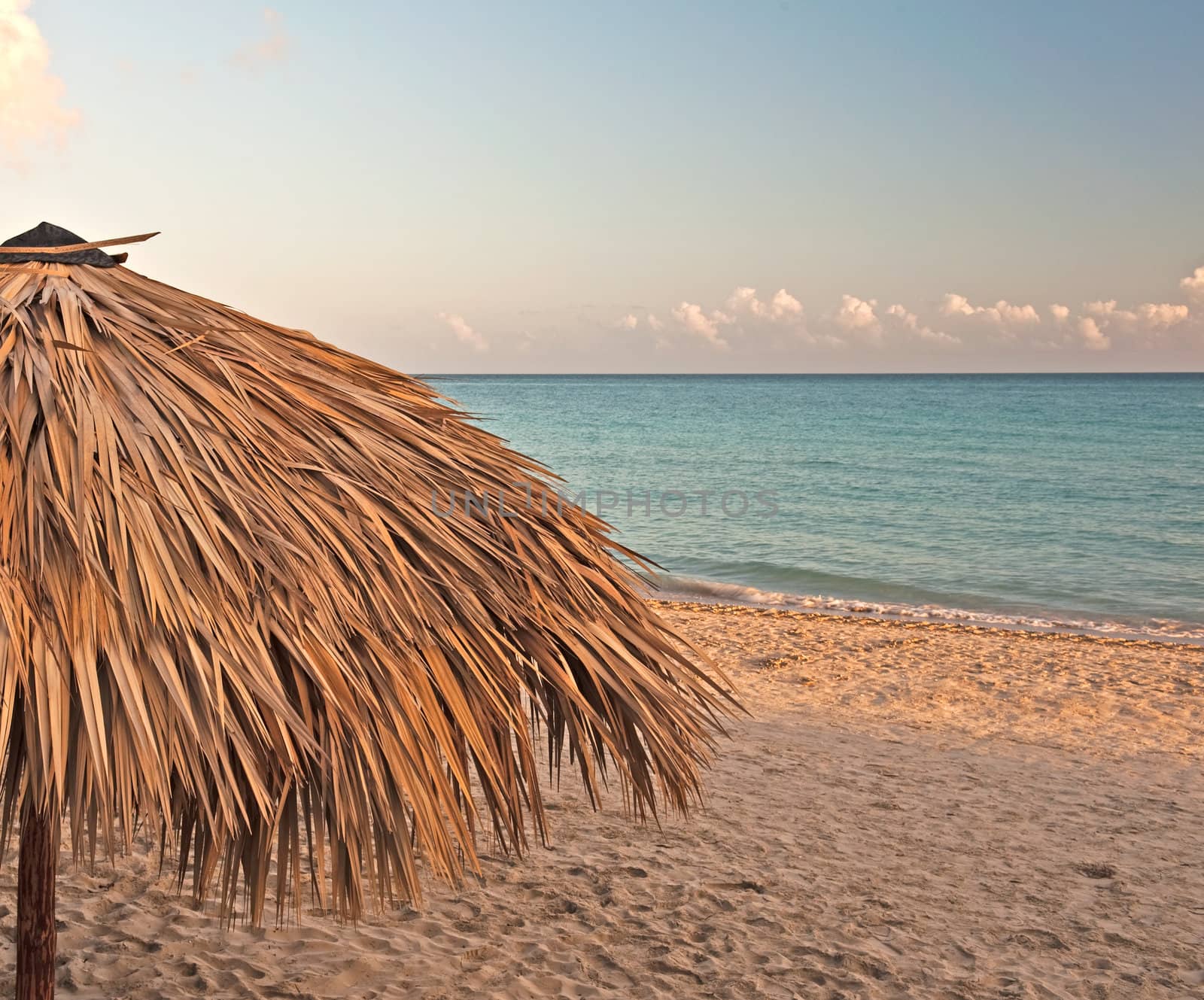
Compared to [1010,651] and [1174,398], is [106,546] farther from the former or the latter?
[1174,398]

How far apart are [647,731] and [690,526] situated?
15696 mm

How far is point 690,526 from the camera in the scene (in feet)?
58.7

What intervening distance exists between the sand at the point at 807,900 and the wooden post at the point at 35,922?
0.70 meters

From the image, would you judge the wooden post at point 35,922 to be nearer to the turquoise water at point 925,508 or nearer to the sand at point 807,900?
the sand at point 807,900

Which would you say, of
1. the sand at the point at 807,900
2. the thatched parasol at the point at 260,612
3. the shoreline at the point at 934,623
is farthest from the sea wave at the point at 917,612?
the thatched parasol at the point at 260,612

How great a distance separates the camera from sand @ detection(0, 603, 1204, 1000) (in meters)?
3.32

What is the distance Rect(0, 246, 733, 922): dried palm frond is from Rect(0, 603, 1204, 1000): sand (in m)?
1.35

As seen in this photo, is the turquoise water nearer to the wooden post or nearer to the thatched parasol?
the thatched parasol

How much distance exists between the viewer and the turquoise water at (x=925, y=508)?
12.4m

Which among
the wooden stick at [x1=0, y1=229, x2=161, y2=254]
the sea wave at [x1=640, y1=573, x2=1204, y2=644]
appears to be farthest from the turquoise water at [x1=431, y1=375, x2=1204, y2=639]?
the wooden stick at [x1=0, y1=229, x2=161, y2=254]

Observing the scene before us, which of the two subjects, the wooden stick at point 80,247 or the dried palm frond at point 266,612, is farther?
the wooden stick at point 80,247

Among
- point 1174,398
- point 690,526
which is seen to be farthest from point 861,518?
point 1174,398

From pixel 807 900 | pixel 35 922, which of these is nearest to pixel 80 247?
pixel 35 922

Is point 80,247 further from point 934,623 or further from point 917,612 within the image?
point 917,612
